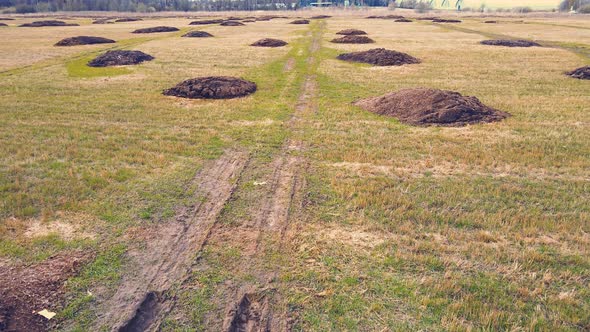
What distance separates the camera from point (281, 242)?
6.38 m

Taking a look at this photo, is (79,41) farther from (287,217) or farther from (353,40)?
(287,217)

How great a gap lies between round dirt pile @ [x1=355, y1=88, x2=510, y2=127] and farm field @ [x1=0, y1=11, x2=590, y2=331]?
59 centimetres

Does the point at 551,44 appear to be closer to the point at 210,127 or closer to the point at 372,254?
the point at 210,127

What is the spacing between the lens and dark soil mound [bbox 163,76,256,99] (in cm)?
1639

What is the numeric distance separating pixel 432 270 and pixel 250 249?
2.92 meters

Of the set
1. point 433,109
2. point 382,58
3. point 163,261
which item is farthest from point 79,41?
point 163,261

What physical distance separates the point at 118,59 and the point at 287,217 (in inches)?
890

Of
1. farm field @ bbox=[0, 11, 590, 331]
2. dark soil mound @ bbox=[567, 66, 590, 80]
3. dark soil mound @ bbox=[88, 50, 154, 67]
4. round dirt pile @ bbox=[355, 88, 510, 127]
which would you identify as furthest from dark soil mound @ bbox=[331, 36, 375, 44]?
round dirt pile @ bbox=[355, 88, 510, 127]

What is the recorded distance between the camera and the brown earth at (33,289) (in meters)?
4.71

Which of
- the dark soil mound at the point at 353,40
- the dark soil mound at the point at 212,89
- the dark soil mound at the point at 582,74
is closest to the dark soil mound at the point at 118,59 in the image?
the dark soil mound at the point at 212,89

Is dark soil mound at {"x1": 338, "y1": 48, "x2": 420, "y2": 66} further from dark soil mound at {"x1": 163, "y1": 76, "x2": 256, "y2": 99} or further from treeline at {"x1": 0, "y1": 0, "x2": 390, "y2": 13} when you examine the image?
treeline at {"x1": 0, "y1": 0, "x2": 390, "y2": 13}

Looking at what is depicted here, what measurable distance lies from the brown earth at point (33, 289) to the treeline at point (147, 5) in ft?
395

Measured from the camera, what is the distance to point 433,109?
13.4m

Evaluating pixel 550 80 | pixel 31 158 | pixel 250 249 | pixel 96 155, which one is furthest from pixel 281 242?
pixel 550 80
